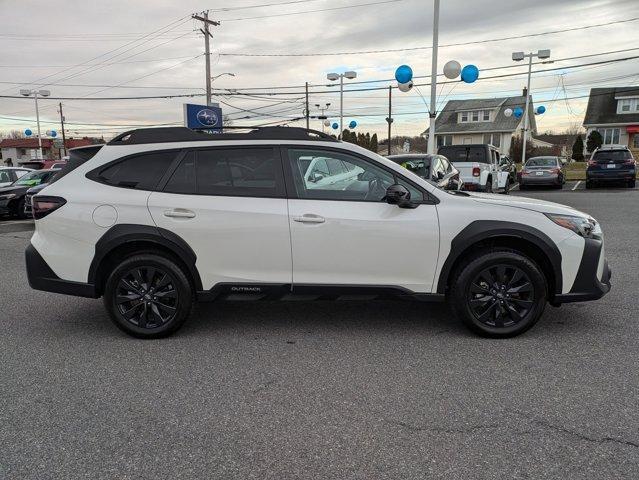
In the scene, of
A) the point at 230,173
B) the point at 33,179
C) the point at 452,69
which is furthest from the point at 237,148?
the point at 33,179

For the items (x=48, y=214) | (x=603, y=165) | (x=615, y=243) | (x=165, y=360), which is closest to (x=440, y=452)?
(x=165, y=360)

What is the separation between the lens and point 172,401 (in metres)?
3.42

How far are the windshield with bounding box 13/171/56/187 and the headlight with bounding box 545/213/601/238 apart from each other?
47.2 feet

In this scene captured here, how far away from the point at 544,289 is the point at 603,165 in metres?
19.4

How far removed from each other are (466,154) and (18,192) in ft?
45.2

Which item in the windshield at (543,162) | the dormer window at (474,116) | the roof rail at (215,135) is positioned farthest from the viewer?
the dormer window at (474,116)

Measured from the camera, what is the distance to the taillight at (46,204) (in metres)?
4.46

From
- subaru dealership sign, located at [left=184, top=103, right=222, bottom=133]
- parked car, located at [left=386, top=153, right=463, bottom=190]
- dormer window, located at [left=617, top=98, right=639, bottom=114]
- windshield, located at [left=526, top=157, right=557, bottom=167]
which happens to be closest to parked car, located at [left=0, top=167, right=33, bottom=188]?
subaru dealership sign, located at [left=184, top=103, right=222, bottom=133]

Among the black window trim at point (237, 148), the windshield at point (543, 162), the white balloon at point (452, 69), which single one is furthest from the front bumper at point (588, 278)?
the windshield at point (543, 162)

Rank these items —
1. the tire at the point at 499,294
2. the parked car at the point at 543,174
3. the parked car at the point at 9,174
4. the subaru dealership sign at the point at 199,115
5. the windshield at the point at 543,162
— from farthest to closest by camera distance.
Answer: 1. the windshield at the point at 543,162
2. the parked car at the point at 543,174
3. the subaru dealership sign at the point at 199,115
4. the parked car at the point at 9,174
5. the tire at the point at 499,294

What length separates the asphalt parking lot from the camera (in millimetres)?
2721

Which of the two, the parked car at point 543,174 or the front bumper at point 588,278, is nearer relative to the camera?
the front bumper at point 588,278

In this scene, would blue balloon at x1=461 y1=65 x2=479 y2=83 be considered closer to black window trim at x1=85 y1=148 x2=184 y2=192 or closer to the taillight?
black window trim at x1=85 y1=148 x2=184 y2=192

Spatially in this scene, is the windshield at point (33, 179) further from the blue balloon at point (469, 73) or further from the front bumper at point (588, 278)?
the front bumper at point (588, 278)
